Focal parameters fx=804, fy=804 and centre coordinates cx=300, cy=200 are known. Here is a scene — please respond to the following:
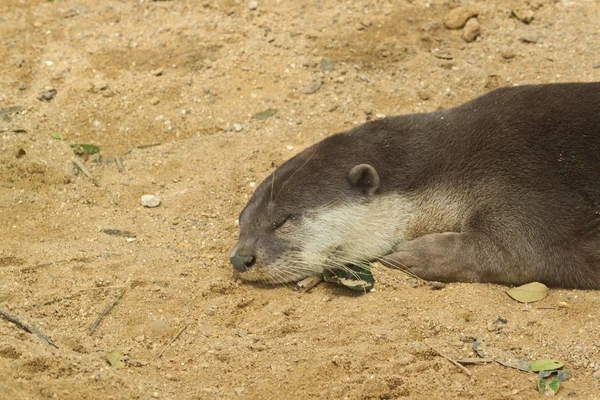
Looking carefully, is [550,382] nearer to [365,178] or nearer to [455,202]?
[455,202]

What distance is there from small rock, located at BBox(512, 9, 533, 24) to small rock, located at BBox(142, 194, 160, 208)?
4.69m

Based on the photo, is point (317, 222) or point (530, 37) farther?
point (530, 37)

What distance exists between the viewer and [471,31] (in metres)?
8.97

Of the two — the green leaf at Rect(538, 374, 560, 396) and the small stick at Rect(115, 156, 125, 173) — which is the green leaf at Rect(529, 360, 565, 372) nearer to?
the green leaf at Rect(538, 374, 560, 396)

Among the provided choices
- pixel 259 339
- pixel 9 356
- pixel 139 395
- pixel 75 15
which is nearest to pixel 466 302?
pixel 259 339

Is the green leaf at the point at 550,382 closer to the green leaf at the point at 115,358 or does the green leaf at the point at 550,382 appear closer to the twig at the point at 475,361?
the twig at the point at 475,361

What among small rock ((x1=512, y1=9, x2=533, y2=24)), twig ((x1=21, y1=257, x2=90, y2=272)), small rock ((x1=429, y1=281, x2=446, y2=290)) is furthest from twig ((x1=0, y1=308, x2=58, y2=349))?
small rock ((x1=512, y1=9, x2=533, y2=24))

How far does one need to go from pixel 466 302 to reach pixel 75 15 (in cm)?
622

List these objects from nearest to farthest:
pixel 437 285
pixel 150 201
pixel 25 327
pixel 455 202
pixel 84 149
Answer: pixel 25 327
pixel 437 285
pixel 455 202
pixel 150 201
pixel 84 149

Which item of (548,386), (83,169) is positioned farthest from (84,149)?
(548,386)

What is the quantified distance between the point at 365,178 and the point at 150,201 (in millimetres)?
2124

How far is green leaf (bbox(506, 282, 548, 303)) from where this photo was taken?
586cm

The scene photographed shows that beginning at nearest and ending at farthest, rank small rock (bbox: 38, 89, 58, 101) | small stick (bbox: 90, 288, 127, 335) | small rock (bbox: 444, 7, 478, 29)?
small stick (bbox: 90, 288, 127, 335), small rock (bbox: 38, 89, 58, 101), small rock (bbox: 444, 7, 478, 29)

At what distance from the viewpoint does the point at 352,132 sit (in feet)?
22.2
